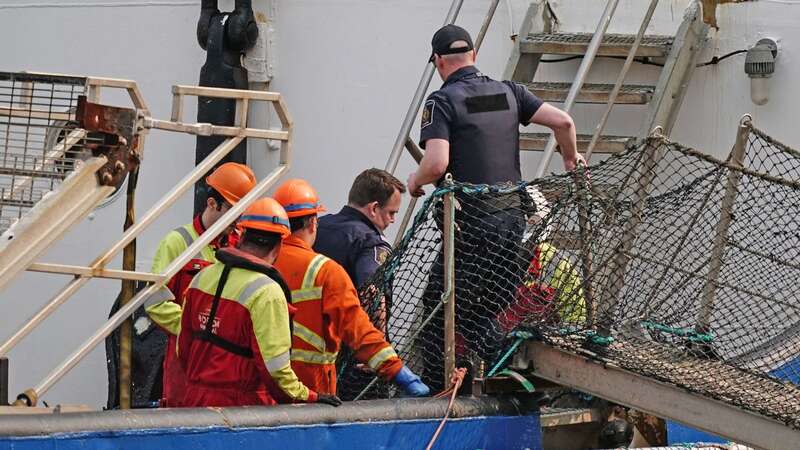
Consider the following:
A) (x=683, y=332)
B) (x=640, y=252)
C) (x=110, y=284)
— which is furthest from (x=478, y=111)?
(x=110, y=284)

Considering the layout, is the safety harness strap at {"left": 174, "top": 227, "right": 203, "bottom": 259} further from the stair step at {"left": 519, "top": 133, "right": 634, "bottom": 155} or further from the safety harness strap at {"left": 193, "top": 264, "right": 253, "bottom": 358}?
the stair step at {"left": 519, "top": 133, "right": 634, "bottom": 155}

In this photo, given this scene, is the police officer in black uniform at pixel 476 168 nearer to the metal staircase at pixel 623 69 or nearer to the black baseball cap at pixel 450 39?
the black baseball cap at pixel 450 39

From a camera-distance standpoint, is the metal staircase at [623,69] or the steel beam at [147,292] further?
the metal staircase at [623,69]

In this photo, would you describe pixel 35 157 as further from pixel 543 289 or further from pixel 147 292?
pixel 543 289

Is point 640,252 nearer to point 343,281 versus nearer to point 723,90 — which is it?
point 343,281

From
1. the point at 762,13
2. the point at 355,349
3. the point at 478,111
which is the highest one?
the point at 762,13

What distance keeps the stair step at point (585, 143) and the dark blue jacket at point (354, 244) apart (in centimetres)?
177

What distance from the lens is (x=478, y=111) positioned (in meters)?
6.84

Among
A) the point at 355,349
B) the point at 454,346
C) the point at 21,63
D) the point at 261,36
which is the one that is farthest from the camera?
the point at 21,63

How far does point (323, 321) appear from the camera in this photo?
6.16 meters

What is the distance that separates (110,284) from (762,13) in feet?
15.0

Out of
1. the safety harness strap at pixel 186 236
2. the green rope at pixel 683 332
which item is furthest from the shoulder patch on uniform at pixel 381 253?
the green rope at pixel 683 332

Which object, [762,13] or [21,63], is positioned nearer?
[762,13]

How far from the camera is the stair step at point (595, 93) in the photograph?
848 cm
